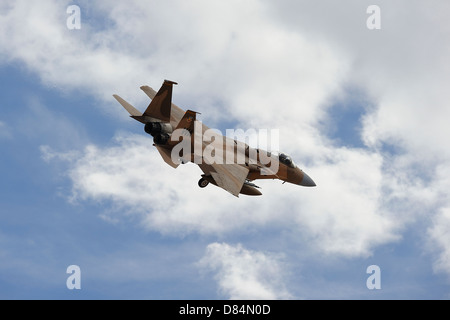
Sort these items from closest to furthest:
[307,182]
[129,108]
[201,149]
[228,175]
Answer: [228,175] < [201,149] < [129,108] < [307,182]

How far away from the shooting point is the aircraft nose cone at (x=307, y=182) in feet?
150

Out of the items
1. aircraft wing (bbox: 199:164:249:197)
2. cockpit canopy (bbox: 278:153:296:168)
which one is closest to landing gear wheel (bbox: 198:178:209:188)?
aircraft wing (bbox: 199:164:249:197)

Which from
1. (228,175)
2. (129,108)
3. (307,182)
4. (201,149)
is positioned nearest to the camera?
(228,175)

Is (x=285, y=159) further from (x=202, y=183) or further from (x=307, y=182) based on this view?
(x=202, y=183)

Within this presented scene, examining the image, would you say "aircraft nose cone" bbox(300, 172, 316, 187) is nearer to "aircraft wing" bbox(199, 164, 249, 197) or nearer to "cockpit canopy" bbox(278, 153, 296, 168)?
"cockpit canopy" bbox(278, 153, 296, 168)

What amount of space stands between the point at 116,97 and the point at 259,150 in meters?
12.1

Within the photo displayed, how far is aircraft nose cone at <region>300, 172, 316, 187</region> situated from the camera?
1796 inches

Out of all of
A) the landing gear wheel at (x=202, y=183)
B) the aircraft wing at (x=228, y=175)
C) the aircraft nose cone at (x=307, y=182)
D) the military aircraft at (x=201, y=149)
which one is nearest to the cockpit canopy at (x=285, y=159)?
the military aircraft at (x=201, y=149)

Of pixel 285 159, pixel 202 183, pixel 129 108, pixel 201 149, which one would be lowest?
pixel 202 183

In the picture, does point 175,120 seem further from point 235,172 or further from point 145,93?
point 235,172

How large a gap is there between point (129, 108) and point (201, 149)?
22.6 ft

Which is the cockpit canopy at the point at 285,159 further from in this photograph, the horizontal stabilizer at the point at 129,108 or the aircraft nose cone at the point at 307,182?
the horizontal stabilizer at the point at 129,108

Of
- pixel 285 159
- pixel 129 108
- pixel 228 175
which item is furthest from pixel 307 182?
pixel 129 108

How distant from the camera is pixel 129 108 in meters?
41.4
